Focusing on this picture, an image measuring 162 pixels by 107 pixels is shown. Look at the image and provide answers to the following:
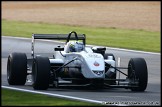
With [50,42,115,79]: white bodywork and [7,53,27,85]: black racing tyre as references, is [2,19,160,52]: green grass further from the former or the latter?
[7,53,27,85]: black racing tyre

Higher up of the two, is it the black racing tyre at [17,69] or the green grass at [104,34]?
the green grass at [104,34]

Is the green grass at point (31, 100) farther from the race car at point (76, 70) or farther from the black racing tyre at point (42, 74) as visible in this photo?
the race car at point (76, 70)

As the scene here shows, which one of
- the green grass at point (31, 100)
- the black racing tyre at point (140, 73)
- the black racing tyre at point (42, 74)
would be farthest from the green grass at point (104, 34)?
the green grass at point (31, 100)

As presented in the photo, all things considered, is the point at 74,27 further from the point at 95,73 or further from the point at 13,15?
the point at 95,73

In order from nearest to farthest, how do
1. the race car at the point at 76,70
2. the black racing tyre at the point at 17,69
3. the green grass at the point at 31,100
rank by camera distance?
the green grass at the point at 31,100 < the race car at the point at 76,70 < the black racing tyre at the point at 17,69

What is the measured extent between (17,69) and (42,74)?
4.84 ft

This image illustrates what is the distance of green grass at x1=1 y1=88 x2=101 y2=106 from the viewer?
1523 centimetres

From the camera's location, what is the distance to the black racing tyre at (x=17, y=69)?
19.7 meters

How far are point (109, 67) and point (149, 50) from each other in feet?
44.5

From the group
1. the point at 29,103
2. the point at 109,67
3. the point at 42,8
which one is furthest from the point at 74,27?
the point at 29,103

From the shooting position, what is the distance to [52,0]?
2985 inches

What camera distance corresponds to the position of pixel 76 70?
19297mm

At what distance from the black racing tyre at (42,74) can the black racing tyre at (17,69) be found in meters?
1.10

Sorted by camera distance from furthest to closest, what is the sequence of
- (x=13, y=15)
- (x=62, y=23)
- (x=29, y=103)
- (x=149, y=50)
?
(x=13, y=15)
(x=62, y=23)
(x=149, y=50)
(x=29, y=103)
